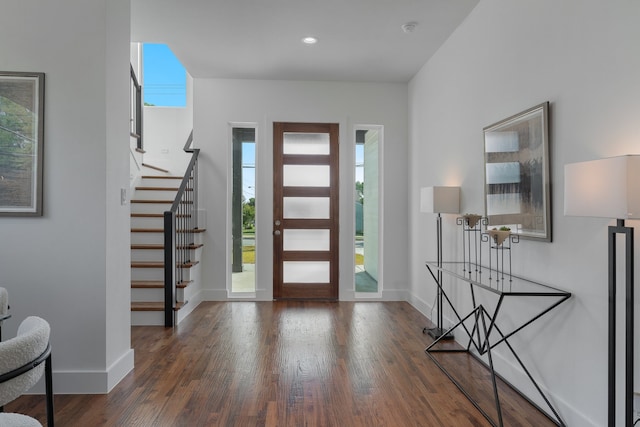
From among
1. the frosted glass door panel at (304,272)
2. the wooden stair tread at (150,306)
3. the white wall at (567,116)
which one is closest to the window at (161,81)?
the frosted glass door panel at (304,272)

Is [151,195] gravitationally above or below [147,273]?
above

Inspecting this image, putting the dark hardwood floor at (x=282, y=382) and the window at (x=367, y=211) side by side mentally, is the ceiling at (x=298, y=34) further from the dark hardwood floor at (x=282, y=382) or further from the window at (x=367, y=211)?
the dark hardwood floor at (x=282, y=382)

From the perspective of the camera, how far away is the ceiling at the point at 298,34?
3.29 meters

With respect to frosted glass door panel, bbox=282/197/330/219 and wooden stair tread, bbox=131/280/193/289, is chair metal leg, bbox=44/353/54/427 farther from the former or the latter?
frosted glass door panel, bbox=282/197/330/219

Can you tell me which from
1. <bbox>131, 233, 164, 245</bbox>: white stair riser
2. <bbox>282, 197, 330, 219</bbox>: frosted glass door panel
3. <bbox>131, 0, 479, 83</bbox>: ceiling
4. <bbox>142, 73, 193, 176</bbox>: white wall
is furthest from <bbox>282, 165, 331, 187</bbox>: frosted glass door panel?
<bbox>142, 73, 193, 176</bbox>: white wall

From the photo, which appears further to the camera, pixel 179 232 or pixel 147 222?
pixel 147 222

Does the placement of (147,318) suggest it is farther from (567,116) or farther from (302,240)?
(567,116)

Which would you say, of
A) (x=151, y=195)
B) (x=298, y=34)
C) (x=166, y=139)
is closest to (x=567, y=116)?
(x=298, y=34)

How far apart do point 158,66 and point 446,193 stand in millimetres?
5820

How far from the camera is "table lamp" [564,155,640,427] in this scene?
4.83ft

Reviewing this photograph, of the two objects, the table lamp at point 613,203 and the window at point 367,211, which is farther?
the window at point 367,211

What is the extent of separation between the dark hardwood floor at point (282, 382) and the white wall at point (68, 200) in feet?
1.22

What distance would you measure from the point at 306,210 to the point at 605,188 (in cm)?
395

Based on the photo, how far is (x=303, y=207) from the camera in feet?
17.3
